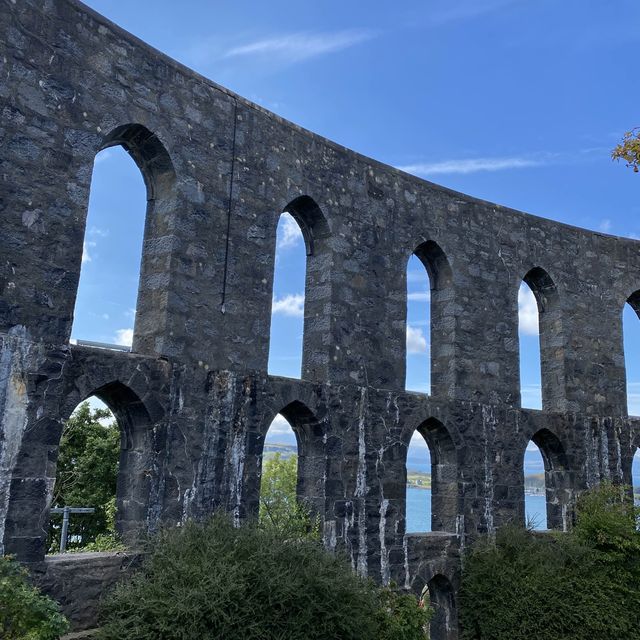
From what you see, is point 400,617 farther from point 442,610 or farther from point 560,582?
point 560,582

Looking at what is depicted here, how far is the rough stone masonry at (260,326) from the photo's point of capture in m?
6.70

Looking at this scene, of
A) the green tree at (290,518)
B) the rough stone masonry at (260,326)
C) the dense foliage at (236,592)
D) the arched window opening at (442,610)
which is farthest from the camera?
the arched window opening at (442,610)

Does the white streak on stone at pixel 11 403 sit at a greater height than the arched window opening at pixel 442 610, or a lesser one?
greater

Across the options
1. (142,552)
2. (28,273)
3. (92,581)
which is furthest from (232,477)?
(28,273)

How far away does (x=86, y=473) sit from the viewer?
18.1 metres

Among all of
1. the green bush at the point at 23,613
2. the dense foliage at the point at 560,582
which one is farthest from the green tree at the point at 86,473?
the green bush at the point at 23,613

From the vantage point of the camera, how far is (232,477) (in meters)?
7.84

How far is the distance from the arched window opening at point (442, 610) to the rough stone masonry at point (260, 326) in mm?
31

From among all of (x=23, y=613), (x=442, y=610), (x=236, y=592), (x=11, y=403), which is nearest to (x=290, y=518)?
(x=236, y=592)

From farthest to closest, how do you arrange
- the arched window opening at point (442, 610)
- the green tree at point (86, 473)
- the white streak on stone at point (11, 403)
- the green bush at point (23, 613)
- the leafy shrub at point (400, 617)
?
the green tree at point (86, 473) < the arched window opening at point (442, 610) < the leafy shrub at point (400, 617) < the white streak on stone at point (11, 403) < the green bush at point (23, 613)

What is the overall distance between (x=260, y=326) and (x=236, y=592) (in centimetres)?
354

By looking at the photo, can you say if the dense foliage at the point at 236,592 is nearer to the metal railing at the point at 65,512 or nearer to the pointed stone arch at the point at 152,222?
the metal railing at the point at 65,512

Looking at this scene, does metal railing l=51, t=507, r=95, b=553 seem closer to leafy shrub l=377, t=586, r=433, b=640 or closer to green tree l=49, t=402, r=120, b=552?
leafy shrub l=377, t=586, r=433, b=640

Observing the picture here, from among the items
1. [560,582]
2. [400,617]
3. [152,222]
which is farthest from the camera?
[560,582]
